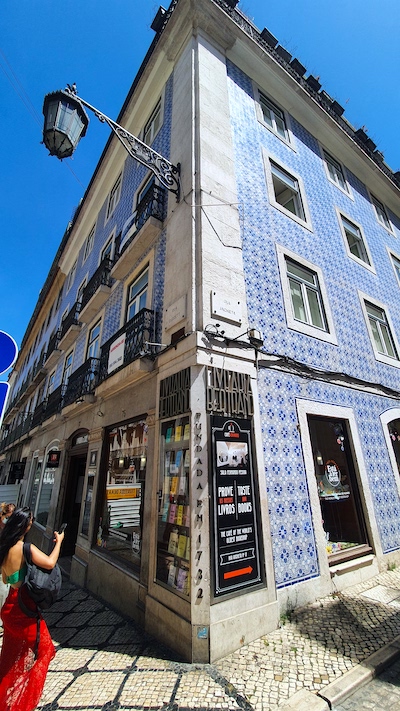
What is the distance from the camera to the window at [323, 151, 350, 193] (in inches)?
378

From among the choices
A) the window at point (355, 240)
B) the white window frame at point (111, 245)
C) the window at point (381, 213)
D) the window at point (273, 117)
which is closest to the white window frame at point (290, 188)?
the window at point (273, 117)

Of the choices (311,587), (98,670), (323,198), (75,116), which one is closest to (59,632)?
(98,670)

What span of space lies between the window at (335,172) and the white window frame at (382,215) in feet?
→ 5.77

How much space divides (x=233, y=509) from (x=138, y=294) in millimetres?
4938

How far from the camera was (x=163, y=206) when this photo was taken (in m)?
6.33

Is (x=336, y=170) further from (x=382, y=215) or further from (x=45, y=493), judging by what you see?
(x=45, y=493)

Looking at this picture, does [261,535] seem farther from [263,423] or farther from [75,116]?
[75,116]

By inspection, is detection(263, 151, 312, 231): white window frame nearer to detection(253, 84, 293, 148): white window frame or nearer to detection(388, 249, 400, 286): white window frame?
detection(253, 84, 293, 148): white window frame

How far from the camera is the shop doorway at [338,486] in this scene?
536 centimetres

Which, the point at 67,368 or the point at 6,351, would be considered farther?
the point at 67,368

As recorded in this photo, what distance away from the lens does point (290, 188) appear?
7680 millimetres

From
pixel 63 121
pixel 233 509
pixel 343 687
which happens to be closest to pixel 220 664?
pixel 343 687

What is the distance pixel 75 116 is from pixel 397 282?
386 inches

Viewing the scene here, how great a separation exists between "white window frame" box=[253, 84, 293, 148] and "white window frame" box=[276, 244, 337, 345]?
379cm
